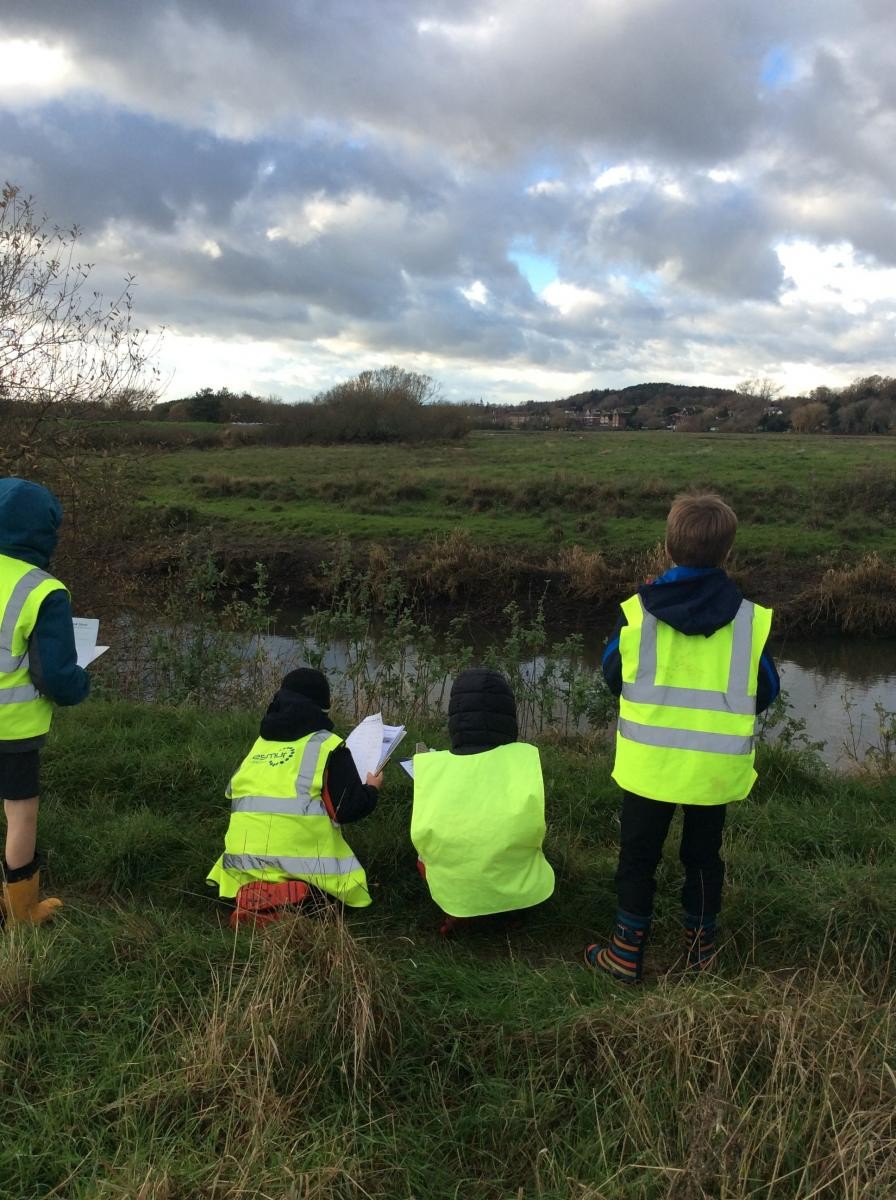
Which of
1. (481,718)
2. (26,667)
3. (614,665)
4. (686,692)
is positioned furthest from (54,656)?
(686,692)

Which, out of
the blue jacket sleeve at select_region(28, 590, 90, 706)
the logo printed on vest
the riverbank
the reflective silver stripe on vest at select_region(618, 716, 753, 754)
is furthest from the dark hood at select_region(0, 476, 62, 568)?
the riverbank

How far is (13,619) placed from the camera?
10.2ft

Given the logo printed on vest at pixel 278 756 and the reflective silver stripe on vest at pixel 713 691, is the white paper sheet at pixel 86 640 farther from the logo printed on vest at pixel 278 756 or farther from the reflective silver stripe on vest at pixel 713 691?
the reflective silver stripe on vest at pixel 713 691

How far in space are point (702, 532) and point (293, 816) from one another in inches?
77.8

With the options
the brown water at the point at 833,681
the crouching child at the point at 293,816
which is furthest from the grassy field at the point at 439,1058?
the brown water at the point at 833,681

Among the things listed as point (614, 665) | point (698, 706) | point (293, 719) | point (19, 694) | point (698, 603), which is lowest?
point (293, 719)

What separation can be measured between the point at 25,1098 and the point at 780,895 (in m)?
2.96

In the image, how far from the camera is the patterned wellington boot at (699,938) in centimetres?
313

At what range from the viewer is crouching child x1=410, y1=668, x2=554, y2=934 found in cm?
309

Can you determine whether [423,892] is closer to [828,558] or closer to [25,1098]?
[25,1098]

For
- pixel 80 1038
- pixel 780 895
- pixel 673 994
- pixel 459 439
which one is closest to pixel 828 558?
pixel 780 895

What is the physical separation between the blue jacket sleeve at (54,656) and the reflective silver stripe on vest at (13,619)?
0.20 feet

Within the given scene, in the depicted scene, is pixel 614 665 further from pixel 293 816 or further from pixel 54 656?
pixel 54 656

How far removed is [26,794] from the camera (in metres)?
3.22
